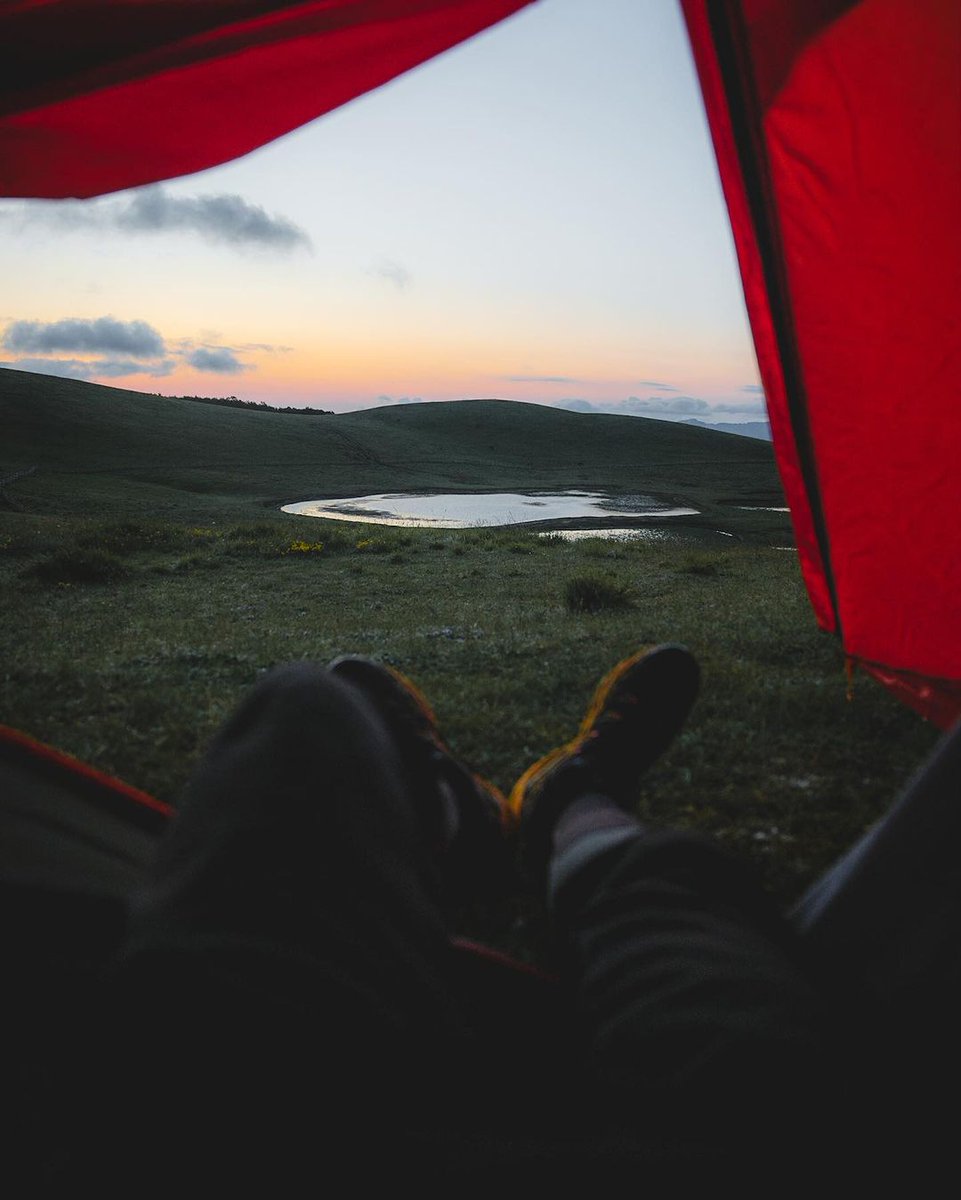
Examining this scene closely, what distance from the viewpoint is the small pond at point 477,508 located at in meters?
28.3

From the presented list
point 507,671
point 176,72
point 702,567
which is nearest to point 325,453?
point 702,567

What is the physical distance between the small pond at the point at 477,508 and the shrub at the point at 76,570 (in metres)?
14.3

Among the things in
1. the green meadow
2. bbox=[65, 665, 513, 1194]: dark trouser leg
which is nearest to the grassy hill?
the green meadow

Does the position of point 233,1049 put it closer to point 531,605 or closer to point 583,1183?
point 583,1183

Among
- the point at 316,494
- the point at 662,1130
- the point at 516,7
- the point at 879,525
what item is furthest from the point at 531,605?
the point at 316,494

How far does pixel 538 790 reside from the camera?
8.27ft

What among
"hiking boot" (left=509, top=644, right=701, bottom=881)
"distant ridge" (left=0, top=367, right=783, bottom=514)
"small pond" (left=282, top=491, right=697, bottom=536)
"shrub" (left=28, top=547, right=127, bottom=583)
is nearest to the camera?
"hiking boot" (left=509, top=644, right=701, bottom=881)

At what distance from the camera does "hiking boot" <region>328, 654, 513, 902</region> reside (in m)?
2.18

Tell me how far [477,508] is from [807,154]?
30035mm

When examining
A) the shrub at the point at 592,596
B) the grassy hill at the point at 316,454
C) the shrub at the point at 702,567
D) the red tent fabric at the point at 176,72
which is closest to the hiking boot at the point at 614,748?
the red tent fabric at the point at 176,72

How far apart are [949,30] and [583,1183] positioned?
433 cm

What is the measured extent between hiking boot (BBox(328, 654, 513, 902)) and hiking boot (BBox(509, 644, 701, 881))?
0.42ft

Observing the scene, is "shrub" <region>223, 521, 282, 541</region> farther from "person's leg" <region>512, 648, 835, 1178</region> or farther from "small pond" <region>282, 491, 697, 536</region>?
"person's leg" <region>512, 648, 835, 1178</region>

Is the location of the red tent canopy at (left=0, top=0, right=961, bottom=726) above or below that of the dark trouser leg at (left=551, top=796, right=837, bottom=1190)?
above
